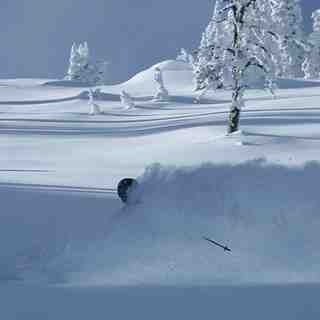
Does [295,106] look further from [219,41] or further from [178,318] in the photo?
[178,318]

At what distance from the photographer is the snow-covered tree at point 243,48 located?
2502cm

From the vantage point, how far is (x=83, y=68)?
8644 centimetres

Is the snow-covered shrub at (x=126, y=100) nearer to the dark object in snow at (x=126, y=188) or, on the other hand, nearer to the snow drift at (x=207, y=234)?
the dark object in snow at (x=126, y=188)

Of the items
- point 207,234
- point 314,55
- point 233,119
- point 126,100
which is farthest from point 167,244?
point 314,55

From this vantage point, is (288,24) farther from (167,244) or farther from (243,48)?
(167,244)

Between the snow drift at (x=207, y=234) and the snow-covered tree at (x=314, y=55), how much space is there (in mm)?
65233

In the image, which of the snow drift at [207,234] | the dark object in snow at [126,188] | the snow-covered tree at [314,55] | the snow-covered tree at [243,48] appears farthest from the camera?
the snow-covered tree at [314,55]

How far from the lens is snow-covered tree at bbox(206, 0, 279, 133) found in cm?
2502

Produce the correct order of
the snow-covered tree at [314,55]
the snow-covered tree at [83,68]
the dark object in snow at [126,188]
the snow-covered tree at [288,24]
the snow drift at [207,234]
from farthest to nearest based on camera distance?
the snow-covered tree at [83,68], the snow-covered tree at [314,55], the snow-covered tree at [288,24], the dark object in snow at [126,188], the snow drift at [207,234]

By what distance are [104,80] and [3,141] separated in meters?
60.4

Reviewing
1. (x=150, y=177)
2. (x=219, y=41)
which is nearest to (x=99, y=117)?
(x=219, y=41)

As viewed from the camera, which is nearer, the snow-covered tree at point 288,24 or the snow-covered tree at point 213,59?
the snow-covered tree at point 213,59

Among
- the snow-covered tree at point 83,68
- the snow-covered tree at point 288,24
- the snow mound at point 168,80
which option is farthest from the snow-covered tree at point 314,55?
the snow-covered tree at point 83,68

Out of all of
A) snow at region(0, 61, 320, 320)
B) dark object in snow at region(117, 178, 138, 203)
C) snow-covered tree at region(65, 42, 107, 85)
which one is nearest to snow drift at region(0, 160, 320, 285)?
snow at region(0, 61, 320, 320)
